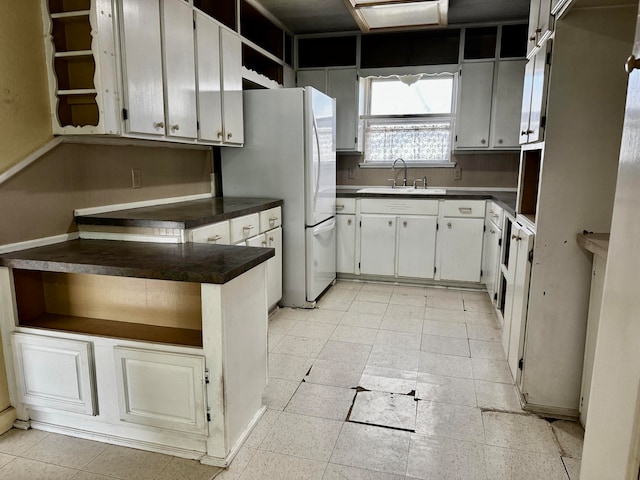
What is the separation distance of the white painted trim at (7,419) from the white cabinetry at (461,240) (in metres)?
3.31

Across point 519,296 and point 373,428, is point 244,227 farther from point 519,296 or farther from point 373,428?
point 519,296

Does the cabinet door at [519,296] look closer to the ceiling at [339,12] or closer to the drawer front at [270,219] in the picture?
the drawer front at [270,219]

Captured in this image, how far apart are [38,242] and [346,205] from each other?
2.67m

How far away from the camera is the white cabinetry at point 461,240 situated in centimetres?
393

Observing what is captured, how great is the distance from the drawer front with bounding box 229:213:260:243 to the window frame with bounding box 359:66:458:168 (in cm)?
211

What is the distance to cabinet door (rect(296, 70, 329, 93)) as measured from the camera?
14.8 feet

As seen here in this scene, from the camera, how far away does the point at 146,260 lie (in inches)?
68.8

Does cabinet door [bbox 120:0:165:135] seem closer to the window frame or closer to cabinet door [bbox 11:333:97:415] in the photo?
cabinet door [bbox 11:333:97:415]

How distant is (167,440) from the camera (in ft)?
5.76

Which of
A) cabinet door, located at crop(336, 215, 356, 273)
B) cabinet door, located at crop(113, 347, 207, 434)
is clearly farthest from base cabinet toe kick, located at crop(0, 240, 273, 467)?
cabinet door, located at crop(336, 215, 356, 273)

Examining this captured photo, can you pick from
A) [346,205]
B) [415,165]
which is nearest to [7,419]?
[346,205]

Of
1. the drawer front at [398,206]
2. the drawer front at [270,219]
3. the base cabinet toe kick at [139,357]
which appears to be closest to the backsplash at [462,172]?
the drawer front at [398,206]

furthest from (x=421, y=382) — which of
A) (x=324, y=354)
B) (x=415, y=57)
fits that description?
(x=415, y=57)

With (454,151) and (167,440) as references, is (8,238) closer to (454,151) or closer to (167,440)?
(167,440)
